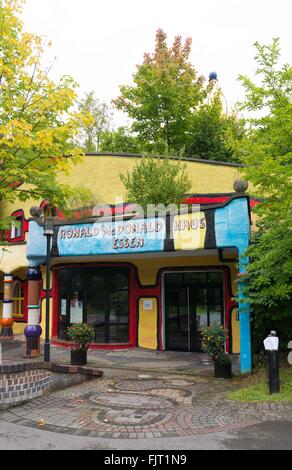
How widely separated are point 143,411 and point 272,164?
4.92 m

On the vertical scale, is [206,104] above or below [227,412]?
above

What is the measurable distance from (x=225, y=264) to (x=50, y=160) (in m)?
5.94

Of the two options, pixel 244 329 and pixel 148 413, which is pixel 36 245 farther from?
pixel 148 413

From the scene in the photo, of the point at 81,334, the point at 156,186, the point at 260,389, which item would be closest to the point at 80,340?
the point at 81,334

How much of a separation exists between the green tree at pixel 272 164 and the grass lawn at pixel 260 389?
1292mm

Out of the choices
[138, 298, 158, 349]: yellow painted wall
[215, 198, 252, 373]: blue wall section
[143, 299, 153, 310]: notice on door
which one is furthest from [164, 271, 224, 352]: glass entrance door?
[215, 198, 252, 373]: blue wall section

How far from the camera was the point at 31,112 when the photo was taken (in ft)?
35.5

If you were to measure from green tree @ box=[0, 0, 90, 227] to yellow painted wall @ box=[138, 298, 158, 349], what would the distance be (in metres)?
4.94

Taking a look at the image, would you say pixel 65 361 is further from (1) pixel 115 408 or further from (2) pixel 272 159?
(2) pixel 272 159

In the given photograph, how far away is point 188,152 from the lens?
95.1ft

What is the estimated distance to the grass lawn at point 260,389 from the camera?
7.48 meters

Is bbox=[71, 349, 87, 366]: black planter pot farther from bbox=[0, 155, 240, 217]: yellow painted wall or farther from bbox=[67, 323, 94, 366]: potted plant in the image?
bbox=[0, 155, 240, 217]: yellow painted wall
